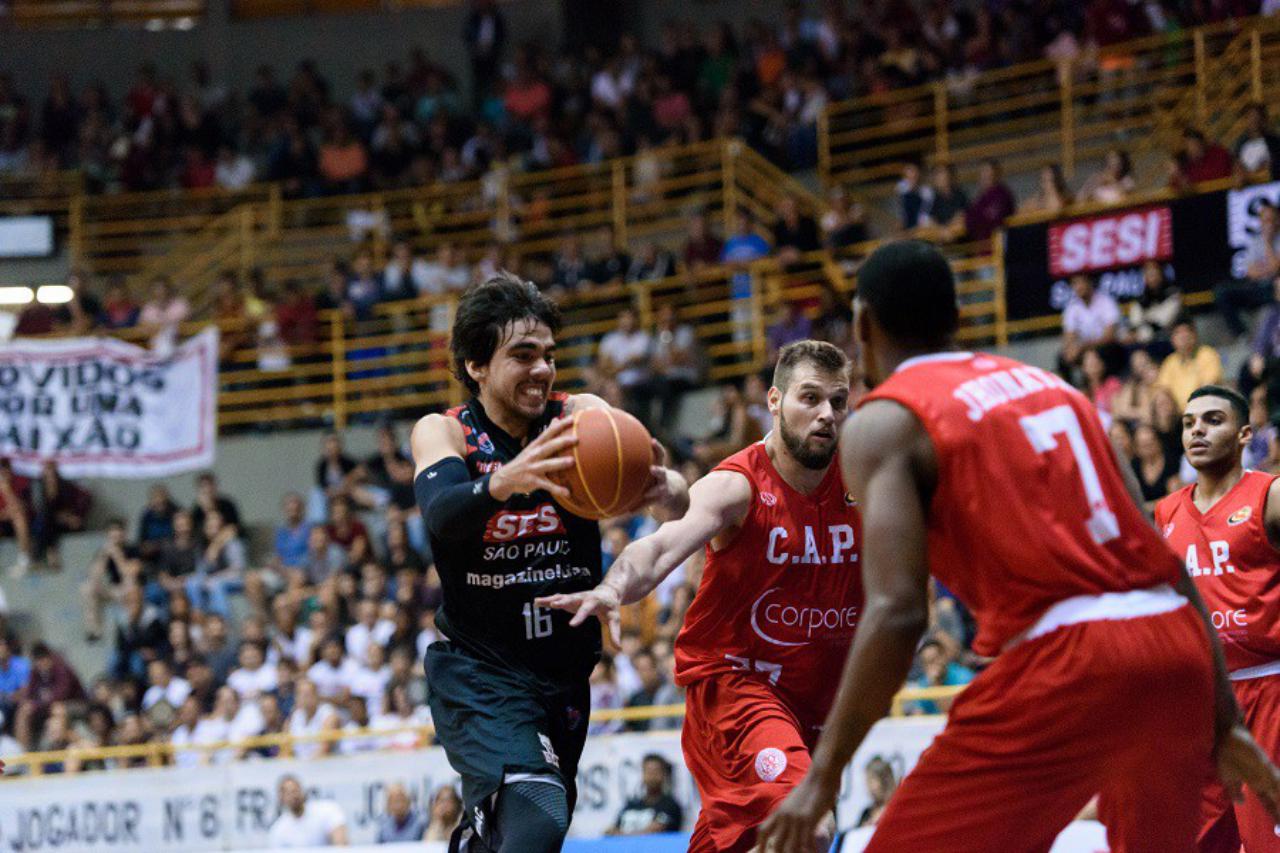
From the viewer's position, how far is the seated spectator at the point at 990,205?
18.6m

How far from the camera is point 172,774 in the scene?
50.7 ft

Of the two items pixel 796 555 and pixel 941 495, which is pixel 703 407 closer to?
pixel 796 555

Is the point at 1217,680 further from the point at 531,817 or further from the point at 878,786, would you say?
the point at 878,786

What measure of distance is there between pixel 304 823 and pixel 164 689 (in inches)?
142

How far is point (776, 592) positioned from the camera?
6895 mm

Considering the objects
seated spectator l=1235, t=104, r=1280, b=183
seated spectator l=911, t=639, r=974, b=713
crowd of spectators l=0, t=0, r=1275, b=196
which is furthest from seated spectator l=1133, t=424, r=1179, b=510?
crowd of spectators l=0, t=0, r=1275, b=196

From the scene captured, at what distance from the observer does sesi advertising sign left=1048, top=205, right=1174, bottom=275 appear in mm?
16375

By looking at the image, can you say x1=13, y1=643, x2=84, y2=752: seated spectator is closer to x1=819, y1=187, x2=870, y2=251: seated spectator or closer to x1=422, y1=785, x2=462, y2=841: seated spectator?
x1=422, y1=785, x2=462, y2=841: seated spectator

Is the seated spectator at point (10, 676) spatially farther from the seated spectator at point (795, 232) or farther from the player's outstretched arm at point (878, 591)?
the player's outstretched arm at point (878, 591)

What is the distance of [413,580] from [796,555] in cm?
1069

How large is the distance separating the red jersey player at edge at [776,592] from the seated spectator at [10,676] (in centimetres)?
1300

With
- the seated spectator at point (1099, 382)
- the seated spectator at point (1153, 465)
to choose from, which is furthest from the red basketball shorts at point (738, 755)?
the seated spectator at point (1099, 382)

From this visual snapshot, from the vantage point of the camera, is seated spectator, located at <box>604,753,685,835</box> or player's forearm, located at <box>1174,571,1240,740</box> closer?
player's forearm, located at <box>1174,571,1240,740</box>

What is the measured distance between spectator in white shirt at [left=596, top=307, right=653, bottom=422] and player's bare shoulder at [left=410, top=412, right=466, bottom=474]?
12.9 m
